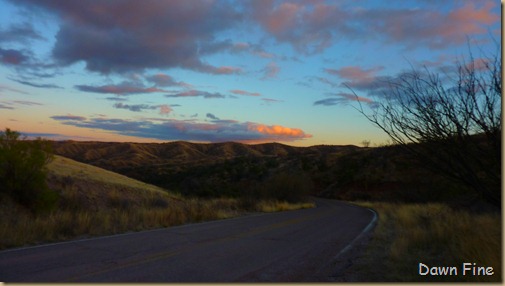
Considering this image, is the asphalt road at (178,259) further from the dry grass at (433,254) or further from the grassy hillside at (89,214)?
the grassy hillside at (89,214)

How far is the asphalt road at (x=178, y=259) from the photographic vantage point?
24.9 ft

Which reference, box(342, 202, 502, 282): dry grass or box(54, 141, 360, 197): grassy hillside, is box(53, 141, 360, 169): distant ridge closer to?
box(54, 141, 360, 197): grassy hillside

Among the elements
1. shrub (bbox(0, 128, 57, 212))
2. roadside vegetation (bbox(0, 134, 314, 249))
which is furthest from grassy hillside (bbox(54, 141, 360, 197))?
shrub (bbox(0, 128, 57, 212))

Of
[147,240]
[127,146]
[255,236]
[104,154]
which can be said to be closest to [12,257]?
[147,240]

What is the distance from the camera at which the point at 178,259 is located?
29.8ft

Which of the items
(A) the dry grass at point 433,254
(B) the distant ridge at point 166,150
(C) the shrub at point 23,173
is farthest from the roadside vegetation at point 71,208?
(B) the distant ridge at point 166,150

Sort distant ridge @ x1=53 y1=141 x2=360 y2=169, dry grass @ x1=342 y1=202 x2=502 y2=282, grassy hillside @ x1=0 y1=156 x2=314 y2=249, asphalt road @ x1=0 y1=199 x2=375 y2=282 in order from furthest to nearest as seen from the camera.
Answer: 1. distant ridge @ x1=53 y1=141 x2=360 y2=169
2. grassy hillside @ x1=0 y1=156 x2=314 y2=249
3. dry grass @ x1=342 y1=202 x2=502 y2=282
4. asphalt road @ x1=0 y1=199 x2=375 y2=282

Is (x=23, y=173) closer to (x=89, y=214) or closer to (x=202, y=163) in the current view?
(x=89, y=214)

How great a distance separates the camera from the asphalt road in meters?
7.58

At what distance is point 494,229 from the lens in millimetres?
10805

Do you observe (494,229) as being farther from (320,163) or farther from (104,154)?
(104,154)

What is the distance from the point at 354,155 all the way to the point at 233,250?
78.0m

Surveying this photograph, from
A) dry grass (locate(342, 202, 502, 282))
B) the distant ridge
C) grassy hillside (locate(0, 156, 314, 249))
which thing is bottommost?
grassy hillside (locate(0, 156, 314, 249))

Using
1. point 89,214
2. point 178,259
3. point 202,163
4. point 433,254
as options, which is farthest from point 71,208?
point 202,163
